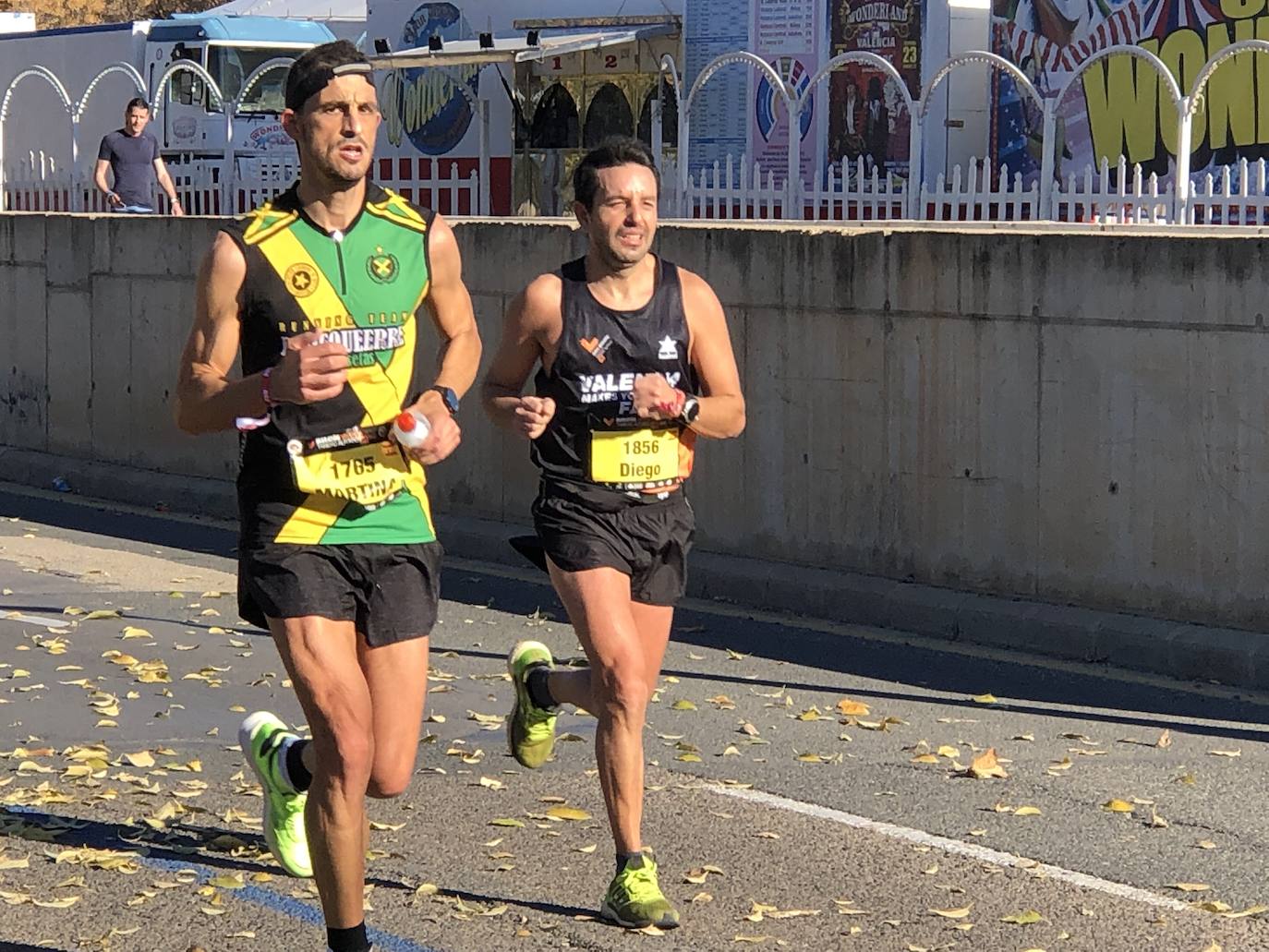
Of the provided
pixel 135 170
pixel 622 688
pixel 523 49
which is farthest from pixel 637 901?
pixel 523 49

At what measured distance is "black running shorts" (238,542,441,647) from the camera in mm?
4977

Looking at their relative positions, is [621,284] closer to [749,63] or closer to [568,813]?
[568,813]

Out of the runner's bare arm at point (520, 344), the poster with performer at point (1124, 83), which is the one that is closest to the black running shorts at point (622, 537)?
the runner's bare arm at point (520, 344)

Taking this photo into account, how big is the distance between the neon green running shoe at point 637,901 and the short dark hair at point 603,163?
5.67 ft

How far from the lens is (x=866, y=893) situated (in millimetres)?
6090

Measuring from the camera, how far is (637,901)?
5699 mm

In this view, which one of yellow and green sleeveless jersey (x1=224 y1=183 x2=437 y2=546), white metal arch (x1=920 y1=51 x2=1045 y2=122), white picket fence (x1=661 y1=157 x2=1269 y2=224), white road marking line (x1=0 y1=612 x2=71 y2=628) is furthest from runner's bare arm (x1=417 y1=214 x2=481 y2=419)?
white metal arch (x1=920 y1=51 x2=1045 y2=122)

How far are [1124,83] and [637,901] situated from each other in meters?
13.5

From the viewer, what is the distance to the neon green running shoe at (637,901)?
5.70 metres

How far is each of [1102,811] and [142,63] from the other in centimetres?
2659

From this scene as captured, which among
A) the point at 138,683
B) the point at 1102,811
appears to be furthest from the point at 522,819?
the point at 138,683

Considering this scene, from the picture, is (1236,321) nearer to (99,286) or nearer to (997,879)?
(997,879)

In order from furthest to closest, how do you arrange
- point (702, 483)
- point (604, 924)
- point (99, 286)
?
1. point (99, 286)
2. point (702, 483)
3. point (604, 924)

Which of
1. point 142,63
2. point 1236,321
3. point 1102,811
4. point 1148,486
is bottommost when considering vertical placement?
point 1102,811
